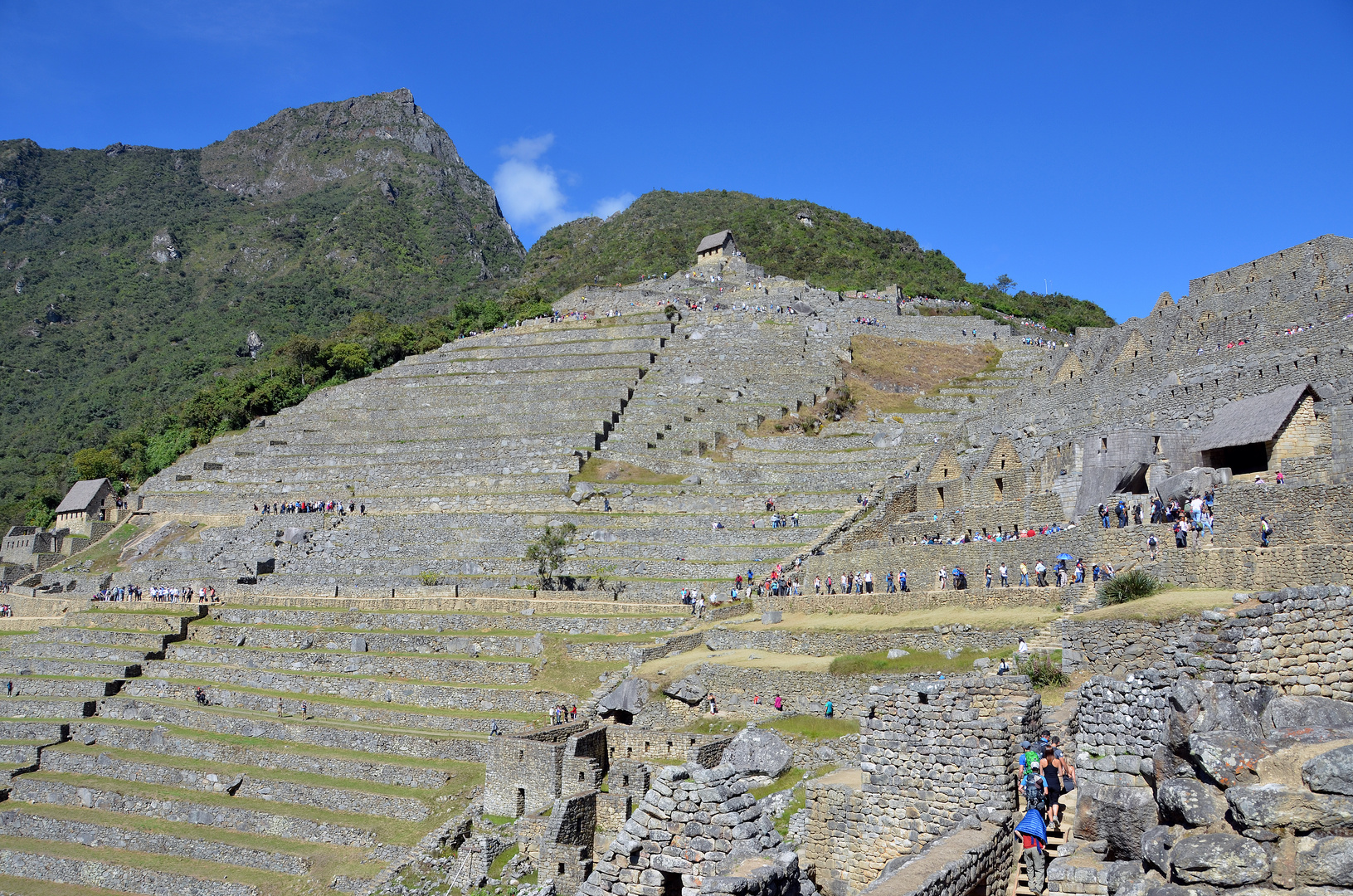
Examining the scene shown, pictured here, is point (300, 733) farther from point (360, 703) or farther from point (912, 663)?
point (912, 663)

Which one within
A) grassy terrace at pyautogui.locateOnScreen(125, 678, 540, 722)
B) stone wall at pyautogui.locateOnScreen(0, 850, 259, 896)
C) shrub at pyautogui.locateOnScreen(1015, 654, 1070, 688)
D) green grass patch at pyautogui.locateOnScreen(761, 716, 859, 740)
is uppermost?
shrub at pyautogui.locateOnScreen(1015, 654, 1070, 688)

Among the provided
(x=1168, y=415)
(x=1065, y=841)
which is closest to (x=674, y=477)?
(x=1168, y=415)

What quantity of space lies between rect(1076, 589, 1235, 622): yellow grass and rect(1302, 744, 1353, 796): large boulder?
6.07 metres

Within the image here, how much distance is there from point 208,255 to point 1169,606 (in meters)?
146

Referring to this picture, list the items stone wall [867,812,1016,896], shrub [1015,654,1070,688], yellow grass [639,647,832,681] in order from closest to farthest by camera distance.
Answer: stone wall [867,812,1016,896], shrub [1015,654,1070,688], yellow grass [639,647,832,681]

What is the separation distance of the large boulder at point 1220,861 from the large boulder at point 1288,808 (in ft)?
0.44

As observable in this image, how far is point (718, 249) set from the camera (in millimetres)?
77312

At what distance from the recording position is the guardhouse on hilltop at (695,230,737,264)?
76.9 m

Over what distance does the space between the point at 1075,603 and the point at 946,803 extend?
8.46 metres

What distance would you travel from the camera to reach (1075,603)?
622 inches

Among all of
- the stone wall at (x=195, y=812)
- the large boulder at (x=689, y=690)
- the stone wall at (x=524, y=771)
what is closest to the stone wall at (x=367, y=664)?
the stone wall at (x=524, y=771)

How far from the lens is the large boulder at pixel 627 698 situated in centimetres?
2258

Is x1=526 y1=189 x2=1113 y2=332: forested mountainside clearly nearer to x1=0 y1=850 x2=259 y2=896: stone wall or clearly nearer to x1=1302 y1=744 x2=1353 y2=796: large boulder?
x1=0 y1=850 x2=259 y2=896: stone wall

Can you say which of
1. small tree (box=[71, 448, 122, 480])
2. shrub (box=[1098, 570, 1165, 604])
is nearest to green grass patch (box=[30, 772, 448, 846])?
shrub (box=[1098, 570, 1165, 604])
